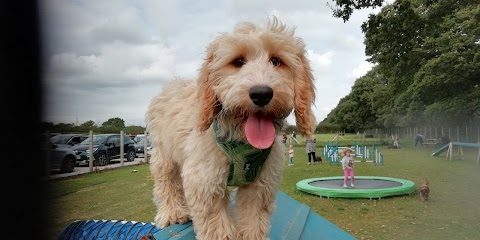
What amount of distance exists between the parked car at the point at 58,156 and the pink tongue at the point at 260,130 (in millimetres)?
1276

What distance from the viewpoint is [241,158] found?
127 cm

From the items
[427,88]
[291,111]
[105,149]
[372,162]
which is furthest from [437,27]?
[291,111]

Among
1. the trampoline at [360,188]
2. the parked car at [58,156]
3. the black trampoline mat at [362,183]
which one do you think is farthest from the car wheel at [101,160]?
the black trampoline mat at [362,183]

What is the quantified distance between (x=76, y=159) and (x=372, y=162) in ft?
28.6

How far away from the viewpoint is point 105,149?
148 inches

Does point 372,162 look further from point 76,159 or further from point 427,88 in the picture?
point 76,159

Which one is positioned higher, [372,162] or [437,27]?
[437,27]

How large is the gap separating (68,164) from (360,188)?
4737 mm

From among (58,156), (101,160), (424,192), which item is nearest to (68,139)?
(58,156)

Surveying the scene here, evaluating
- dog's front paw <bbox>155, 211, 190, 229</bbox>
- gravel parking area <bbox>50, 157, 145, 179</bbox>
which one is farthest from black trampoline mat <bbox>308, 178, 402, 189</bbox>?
dog's front paw <bbox>155, 211, 190, 229</bbox>

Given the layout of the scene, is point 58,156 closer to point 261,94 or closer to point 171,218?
point 171,218

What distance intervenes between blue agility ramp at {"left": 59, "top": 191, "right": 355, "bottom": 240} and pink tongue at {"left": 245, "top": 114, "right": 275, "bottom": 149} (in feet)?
1.58

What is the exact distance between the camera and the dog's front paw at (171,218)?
1703mm

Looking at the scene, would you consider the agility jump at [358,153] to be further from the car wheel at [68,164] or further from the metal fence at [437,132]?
the car wheel at [68,164]
